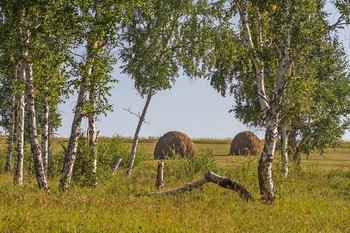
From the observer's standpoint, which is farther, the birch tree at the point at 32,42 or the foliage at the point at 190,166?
the foliage at the point at 190,166

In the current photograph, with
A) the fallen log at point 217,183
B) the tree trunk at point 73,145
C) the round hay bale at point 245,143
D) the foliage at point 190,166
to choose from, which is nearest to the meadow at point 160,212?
the fallen log at point 217,183

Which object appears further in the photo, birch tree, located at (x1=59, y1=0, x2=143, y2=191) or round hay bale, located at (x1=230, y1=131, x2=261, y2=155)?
round hay bale, located at (x1=230, y1=131, x2=261, y2=155)

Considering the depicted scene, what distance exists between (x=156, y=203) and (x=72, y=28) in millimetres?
6850

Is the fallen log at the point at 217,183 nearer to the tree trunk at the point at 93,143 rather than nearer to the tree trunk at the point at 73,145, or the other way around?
the tree trunk at the point at 73,145

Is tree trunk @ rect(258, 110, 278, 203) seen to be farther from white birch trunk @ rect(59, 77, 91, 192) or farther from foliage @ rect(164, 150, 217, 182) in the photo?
foliage @ rect(164, 150, 217, 182)

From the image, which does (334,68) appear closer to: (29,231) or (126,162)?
(126,162)

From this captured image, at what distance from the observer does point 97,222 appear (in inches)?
452

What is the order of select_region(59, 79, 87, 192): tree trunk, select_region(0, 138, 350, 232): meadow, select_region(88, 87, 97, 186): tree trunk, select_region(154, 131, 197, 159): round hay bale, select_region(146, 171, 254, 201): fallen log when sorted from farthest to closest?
select_region(154, 131, 197, 159): round hay bale, select_region(88, 87, 97, 186): tree trunk, select_region(59, 79, 87, 192): tree trunk, select_region(146, 171, 254, 201): fallen log, select_region(0, 138, 350, 232): meadow

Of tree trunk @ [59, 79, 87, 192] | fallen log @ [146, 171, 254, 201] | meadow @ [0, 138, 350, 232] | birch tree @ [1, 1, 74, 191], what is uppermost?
birch tree @ [1, 1, 74, 191]

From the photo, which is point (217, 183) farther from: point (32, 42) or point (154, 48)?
point (154, 48)

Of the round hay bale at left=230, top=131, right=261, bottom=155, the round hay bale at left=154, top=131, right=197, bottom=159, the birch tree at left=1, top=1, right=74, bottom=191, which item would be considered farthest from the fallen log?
the round hay bale at left=230, top=131, right=261, bottom=155

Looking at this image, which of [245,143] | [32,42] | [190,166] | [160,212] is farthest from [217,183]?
[245,143]

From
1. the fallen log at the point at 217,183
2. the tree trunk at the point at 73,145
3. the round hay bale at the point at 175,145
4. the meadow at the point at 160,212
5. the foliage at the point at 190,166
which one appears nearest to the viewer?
the meadow at the point at 160,212

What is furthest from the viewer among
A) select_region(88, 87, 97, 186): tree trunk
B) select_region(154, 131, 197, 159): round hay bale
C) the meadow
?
select_region(154, 131, 197, 159): round hay bale
